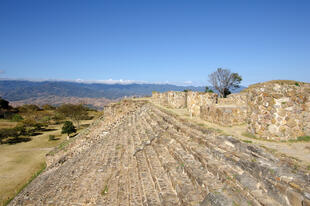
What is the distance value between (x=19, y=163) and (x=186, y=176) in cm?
1659

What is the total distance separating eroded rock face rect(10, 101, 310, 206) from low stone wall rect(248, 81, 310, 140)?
1.24 m

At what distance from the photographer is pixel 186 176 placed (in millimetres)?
4184

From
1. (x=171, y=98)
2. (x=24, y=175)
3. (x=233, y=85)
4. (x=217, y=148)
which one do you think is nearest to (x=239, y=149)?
(x=217, y=148)

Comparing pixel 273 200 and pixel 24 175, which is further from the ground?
pixel 273 200

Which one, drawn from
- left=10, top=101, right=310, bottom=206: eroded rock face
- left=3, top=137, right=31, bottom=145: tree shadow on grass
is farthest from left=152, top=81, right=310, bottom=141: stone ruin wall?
left=3, top=137, right=31, bottom=145: tree shadow on grass

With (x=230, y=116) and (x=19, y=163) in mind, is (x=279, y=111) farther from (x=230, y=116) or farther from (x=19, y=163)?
(x=19, y=163)

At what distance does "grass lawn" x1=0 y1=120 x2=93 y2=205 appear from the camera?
1075cm

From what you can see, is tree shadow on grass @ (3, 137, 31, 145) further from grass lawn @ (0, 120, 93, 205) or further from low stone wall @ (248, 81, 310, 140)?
low stone wall @ (248, 81, 310, 140)

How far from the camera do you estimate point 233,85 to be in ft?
128

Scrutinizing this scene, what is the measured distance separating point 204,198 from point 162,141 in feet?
12.7

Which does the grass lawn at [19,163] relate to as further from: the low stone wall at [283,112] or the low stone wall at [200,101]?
the low stone wall at [283,112]

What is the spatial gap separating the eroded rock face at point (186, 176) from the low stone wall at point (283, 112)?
124 centimetres

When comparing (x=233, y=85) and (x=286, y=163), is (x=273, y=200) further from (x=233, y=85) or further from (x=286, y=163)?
(x=233, y=85)

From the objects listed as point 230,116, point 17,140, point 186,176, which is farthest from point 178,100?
point 17,140
